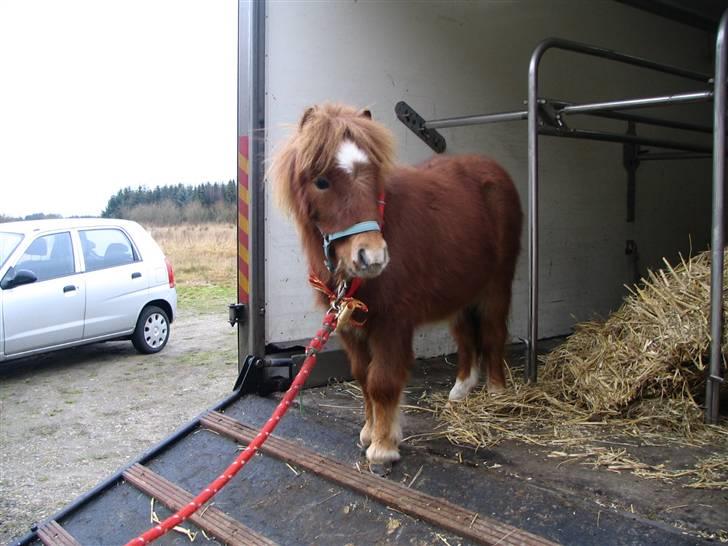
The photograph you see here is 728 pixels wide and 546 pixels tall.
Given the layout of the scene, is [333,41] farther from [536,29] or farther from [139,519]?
[139,519]

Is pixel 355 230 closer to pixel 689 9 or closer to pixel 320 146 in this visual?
pixel 320 146

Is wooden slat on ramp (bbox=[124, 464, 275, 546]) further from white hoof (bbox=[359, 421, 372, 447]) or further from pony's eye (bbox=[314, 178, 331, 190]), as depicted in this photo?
pony's eye (bbox=[314, 178, 331, 190])

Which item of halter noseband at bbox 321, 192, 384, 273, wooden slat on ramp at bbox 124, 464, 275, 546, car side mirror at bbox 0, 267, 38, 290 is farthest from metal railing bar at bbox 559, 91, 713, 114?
car side mirror at bbox 0, 267, 38, 290

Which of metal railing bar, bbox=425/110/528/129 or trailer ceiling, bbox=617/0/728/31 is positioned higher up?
trailer ceiling, bbox=617/0/728/31

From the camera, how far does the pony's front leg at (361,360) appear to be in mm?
2850

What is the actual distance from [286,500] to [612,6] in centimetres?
473

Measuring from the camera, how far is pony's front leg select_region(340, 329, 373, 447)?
2850mm

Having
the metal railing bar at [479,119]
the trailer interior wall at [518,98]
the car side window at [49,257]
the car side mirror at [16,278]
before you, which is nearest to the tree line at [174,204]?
the car side window at [49,257]

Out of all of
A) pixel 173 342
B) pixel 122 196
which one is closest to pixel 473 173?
pixel 173 342

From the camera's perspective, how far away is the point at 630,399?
307 centimetres

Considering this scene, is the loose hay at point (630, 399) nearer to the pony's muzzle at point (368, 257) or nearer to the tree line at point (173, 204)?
the pony's muzzle at point (368, 257)

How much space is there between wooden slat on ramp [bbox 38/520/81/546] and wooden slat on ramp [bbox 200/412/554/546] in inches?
30.2

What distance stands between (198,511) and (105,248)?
5.95 meters

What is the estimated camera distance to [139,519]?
8.52ft
